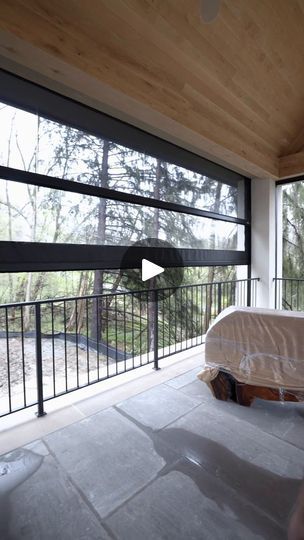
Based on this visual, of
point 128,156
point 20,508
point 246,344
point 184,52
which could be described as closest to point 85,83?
point 128,156

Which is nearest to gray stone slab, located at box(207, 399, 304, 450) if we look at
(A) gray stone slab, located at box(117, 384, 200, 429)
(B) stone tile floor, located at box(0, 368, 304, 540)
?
(B) stone tile floor, located at box(0, 368, 304, 540)

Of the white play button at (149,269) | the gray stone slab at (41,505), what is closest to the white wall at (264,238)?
the white play button at (149,269)

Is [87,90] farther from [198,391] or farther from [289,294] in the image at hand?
[289,294]

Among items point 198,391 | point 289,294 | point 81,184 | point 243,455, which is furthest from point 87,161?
point 289,294

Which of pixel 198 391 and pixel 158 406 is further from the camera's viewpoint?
pixel 198 391

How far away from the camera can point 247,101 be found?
9.54ft

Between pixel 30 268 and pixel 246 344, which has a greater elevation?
pixel 30 268

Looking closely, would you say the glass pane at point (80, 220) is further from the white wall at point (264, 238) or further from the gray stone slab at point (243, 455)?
the gray stone slab at point (243, 455)

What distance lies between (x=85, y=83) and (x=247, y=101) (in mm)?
1859

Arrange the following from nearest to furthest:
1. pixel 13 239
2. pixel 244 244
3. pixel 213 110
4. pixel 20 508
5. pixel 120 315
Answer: pixel 20 508 < pixel 13 239 < pixel 213 110 < pixel 120 315 < pixel 244 244

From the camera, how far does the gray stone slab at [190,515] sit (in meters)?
1.07

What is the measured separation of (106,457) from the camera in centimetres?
150

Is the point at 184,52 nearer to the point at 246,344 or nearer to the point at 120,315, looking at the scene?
the point at 246,344

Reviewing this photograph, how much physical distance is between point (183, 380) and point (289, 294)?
2872 millimetres
